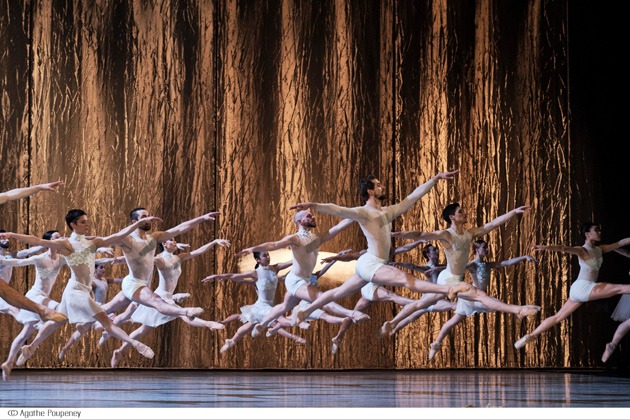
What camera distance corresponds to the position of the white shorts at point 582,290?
27.3 feet

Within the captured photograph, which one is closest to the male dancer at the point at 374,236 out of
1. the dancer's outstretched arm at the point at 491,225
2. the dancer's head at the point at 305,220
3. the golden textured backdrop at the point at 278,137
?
the dancer's outstretched arm at the point at 491,225

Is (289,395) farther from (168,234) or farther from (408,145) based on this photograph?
(408,145)

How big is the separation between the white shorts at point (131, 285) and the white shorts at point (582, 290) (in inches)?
139

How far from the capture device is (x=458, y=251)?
8133mm

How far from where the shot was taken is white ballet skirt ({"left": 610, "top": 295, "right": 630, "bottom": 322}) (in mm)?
9416

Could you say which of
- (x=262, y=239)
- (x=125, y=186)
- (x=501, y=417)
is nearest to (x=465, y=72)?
(x=262, y=239)

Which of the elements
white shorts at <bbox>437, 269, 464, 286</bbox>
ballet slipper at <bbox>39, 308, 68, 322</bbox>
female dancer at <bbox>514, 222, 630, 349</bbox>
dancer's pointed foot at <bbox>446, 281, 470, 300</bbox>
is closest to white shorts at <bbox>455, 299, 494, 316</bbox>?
white shorts at <bbox>437, 269, 464, 286</bbox>

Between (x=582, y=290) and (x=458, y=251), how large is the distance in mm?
1137

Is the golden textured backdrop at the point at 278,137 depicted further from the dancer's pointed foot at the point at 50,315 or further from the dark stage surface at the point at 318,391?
the dancer's pointed foot at the point at 50,315

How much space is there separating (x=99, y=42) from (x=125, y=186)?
1511 millimetres

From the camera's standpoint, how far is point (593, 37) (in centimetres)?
1046

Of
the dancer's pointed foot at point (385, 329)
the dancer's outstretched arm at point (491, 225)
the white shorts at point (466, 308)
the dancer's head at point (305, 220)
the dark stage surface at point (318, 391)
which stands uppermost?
the dancer's head at point (305, 220)

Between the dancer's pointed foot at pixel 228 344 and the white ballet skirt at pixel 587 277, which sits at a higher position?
the white ballet skirt at pixel 587 277

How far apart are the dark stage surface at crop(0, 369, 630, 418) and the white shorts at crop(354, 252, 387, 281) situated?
0.78 m
